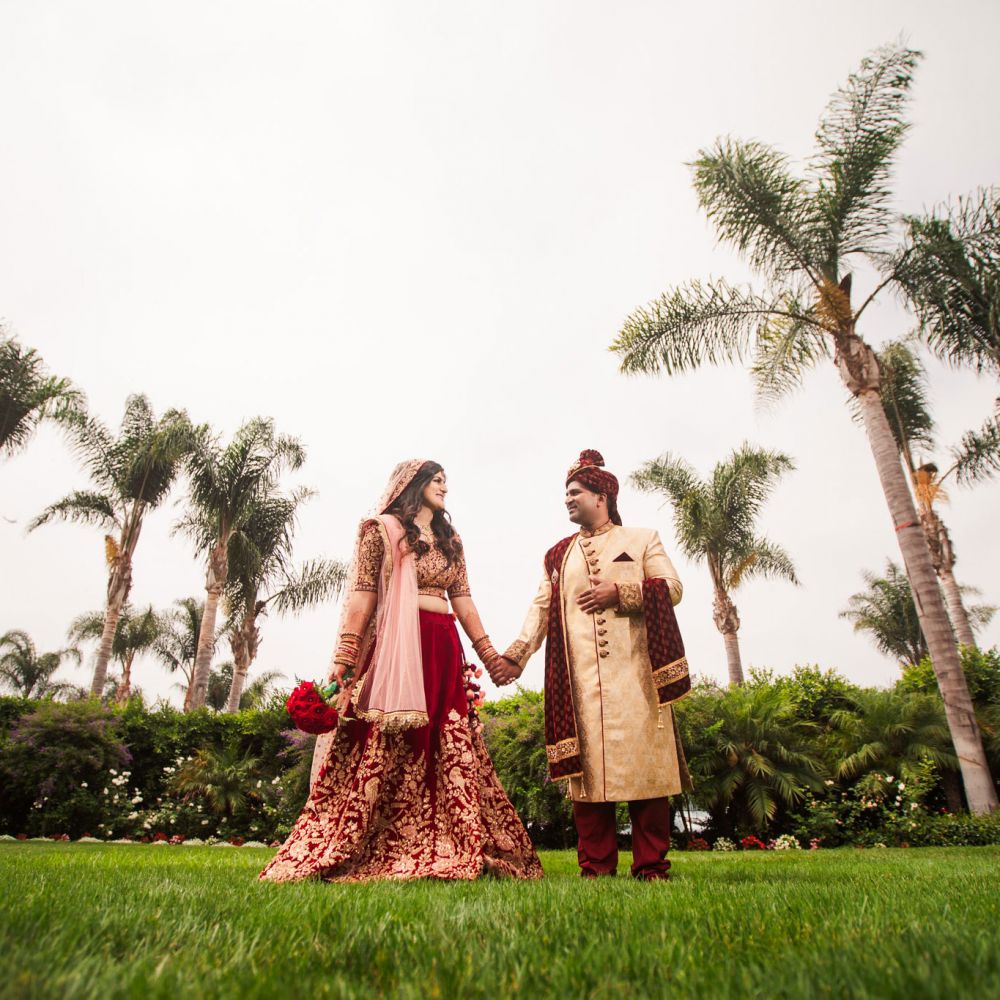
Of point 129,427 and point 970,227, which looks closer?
point 970,227

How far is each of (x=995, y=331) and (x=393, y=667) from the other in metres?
9.71

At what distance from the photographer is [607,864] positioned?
12.5ft

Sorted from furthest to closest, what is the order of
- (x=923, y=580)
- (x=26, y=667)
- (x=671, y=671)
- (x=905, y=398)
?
(x=26, y=667), (x=905, y=398), (x=923, y=580), (x=671, y=671)

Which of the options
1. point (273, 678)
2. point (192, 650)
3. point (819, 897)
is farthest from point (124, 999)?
point (273, 678)

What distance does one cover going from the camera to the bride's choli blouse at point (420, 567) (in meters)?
4.35

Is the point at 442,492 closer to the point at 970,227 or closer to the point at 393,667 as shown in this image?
the point at 393,667

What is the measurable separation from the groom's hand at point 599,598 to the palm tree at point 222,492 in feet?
52.5

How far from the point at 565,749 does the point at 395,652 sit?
1.14 metres

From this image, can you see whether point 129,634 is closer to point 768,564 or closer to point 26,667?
point 26,667

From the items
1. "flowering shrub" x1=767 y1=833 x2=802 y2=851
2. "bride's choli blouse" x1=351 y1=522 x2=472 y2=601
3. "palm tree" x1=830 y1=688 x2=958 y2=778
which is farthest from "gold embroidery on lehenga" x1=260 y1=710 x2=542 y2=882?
"palm tree" x1=830 y1=688 x2=958 y2=778

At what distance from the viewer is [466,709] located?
13.9 ft

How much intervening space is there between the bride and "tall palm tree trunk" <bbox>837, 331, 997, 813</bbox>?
7215 mm

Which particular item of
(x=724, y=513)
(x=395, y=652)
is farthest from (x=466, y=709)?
(x=724, y=513)

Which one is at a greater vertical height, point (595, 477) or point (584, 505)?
point (595, 477)
